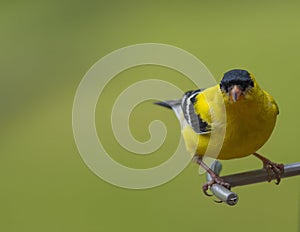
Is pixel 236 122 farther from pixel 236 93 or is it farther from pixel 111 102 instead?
pixel 111 102

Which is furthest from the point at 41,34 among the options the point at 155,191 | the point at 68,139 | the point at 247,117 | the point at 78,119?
the point at 247,117

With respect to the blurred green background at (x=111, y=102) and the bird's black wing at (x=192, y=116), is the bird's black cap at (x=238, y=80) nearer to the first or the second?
the bird's black wing at (x=192, y=116)

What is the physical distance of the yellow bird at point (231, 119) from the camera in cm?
103

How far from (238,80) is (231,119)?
0.33ft

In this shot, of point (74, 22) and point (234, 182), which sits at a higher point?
point (74, 22)

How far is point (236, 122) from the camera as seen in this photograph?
42.3 inches

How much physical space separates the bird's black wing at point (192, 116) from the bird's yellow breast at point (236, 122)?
0.04 feet

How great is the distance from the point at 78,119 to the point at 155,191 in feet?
2.67

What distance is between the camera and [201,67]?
2.96ft

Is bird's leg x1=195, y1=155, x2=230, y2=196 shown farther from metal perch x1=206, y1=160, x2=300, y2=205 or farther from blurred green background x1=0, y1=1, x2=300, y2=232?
blurred green background x1=0, y1=1, x2=300, y2=232

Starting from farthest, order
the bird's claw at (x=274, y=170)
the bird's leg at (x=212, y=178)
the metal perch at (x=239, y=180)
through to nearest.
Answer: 1. the bird's claw at (x=274, y=170)
2. the bird's leg at (x=212, y=178)
3. the metal perch at (x=239, y=180)

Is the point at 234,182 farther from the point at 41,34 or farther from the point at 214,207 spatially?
the point at 41,34

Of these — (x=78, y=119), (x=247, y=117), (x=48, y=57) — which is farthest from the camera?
(x=48, y=57)

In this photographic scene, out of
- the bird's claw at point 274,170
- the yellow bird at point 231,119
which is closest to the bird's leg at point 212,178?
the yellow bird at point 231,119
